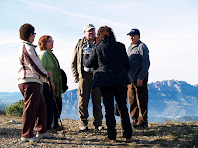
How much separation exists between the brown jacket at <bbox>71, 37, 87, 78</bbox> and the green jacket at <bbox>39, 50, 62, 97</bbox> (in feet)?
1.72

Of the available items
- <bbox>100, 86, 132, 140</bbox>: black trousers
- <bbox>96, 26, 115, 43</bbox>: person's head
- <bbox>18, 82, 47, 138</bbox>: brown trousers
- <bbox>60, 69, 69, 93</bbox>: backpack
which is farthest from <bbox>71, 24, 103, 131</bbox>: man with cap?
<bbox>18, 82, 47, 138</bbox>: brown trousers

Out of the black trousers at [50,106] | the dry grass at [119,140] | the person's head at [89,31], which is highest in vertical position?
the person's head at [89,31]

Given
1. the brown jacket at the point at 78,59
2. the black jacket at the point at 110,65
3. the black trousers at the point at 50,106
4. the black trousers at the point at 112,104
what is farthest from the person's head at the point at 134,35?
the black trousers at the point at 50,106

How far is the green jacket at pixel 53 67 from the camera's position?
259 inches

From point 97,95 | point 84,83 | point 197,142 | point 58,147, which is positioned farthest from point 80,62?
point 197,142

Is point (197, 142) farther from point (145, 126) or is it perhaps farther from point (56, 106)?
point (56, 106)

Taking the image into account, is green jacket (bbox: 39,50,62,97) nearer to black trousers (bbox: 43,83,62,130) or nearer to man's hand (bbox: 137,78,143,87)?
black trousers (bbox: 43,83,62,130)

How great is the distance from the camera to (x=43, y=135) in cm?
614

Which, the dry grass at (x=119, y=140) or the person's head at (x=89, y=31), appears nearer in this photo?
the dry grass at (x=119, y=140)

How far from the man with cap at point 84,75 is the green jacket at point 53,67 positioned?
1.86 ft

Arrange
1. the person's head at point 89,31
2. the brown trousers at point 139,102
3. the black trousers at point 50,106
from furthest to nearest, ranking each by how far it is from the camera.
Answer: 1. the brown trousers at point 139,102
2. the person's head at point 89,31
3. the black trousers at point 50,106

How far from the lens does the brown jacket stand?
7.11m

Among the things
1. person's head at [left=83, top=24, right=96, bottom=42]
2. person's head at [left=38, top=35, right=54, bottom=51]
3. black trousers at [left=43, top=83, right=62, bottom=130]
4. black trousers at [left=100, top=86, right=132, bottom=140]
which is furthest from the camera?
person's head at [left=83, top=24, right=96, bottom=42]

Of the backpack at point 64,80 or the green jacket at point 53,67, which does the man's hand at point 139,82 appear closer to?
the backpack at point 64,80
